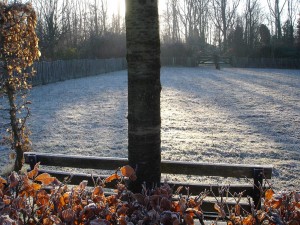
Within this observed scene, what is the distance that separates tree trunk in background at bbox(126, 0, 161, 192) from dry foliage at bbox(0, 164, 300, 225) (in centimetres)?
44

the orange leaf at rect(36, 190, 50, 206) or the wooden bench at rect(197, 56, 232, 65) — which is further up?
the wooden bench at rect(197, 56, 232, 65)

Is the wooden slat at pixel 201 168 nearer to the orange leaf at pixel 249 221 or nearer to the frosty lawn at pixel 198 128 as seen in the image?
the orange leaf at pixel 249 221

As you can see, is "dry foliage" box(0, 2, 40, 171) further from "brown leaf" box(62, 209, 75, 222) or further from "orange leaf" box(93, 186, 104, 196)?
"brown leaf" box(62, 209, 75, 222)

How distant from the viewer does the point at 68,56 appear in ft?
113

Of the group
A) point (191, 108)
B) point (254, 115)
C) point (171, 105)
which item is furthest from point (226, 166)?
point (171, 105)

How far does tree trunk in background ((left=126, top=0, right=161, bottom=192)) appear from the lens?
235 cm

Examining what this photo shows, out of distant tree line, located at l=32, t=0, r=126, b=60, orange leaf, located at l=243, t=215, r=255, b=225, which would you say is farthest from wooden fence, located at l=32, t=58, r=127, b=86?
orange leaf, located at l=243, t=215, r=255, b=225

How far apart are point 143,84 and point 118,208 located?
2.78 feet

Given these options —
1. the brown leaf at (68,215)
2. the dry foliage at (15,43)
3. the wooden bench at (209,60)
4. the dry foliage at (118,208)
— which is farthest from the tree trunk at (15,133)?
the wooden bench at (209,60)

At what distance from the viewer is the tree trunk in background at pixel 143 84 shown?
235 centimetres

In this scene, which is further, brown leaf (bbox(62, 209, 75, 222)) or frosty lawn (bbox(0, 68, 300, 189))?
frosty lawn (bbox(0, 68, 300, 189))

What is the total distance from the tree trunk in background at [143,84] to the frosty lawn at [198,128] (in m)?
4.01

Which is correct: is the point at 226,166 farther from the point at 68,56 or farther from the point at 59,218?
the point at 68,56

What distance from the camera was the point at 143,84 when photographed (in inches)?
93.1
